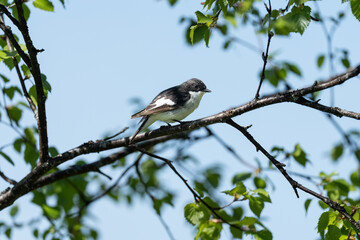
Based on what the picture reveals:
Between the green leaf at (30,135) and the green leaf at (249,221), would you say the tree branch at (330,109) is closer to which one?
the green leaf at (249,221)

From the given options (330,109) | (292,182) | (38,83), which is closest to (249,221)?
(292,182)

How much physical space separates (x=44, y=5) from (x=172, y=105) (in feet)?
7.88

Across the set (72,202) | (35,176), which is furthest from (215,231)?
(72,202)

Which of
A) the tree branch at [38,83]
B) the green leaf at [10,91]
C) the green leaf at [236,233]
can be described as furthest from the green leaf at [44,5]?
the green leaf at [236,233]

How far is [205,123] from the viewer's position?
13.1 feet

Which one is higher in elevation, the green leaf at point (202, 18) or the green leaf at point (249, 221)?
the green leaf at point (202, 18)

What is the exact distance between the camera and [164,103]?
6.21m

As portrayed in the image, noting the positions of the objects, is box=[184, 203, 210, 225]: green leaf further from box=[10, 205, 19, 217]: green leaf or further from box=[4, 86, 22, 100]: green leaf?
box=[10, 205, 19, 217]: green leaf

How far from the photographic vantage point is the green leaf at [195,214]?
13.8 feet

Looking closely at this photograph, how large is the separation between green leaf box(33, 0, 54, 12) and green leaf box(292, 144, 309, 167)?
11.1ft

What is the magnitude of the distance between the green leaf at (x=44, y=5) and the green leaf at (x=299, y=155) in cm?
337

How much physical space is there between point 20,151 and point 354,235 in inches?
157

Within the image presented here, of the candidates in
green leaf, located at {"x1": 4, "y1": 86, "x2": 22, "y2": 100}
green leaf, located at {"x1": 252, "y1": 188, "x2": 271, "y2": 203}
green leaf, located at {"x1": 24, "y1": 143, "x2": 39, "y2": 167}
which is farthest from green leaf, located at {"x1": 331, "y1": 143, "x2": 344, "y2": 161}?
green leaf, located at {"x1": 4, "y1": 86, "x2": 22, "y2": 100}

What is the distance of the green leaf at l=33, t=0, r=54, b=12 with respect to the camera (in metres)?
4.14
